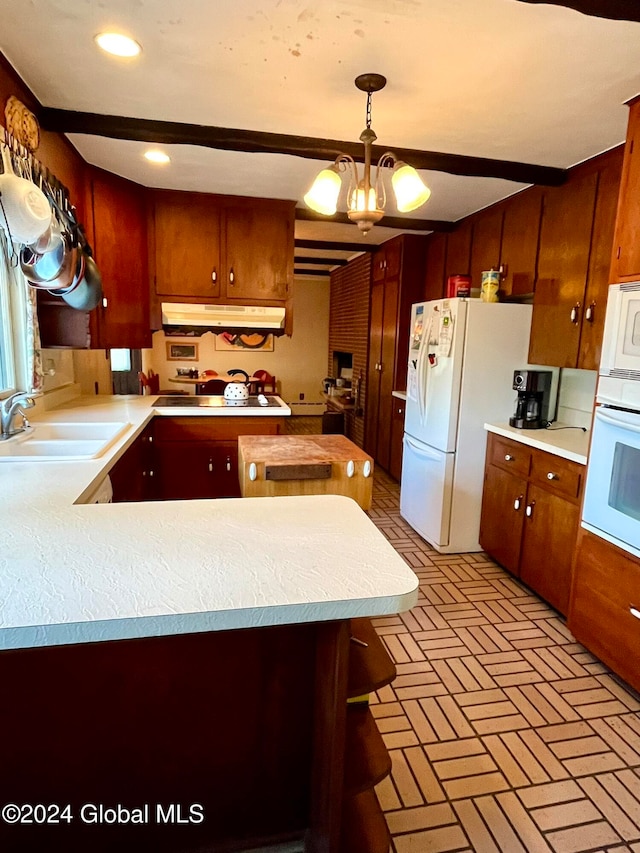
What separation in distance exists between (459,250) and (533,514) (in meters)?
2.28

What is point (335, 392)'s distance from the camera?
6.77 meters

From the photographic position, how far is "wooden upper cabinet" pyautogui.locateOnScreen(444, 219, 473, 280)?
12.6 feet

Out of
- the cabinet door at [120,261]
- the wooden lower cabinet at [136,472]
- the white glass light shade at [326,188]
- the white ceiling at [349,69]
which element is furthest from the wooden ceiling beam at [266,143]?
the wooden lower cabinet at [136,472]

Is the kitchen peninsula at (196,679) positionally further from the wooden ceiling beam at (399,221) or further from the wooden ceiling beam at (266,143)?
the wooden ceiling beam at (399,221)

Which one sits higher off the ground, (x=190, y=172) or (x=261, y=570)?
(x=190, y=172)

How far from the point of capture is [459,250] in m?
3.97

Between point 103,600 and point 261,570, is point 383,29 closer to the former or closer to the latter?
point 261,570

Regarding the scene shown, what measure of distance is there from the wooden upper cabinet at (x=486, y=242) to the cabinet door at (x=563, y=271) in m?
0.48

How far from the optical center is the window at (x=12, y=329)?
2420mm

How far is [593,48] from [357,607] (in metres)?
1.95

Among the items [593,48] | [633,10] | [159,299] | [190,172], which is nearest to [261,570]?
[633,10]

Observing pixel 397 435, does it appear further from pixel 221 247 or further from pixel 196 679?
pixel 196 679

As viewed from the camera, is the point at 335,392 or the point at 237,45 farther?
the point at 335,392

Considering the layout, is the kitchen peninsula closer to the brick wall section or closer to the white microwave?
the white microwave
